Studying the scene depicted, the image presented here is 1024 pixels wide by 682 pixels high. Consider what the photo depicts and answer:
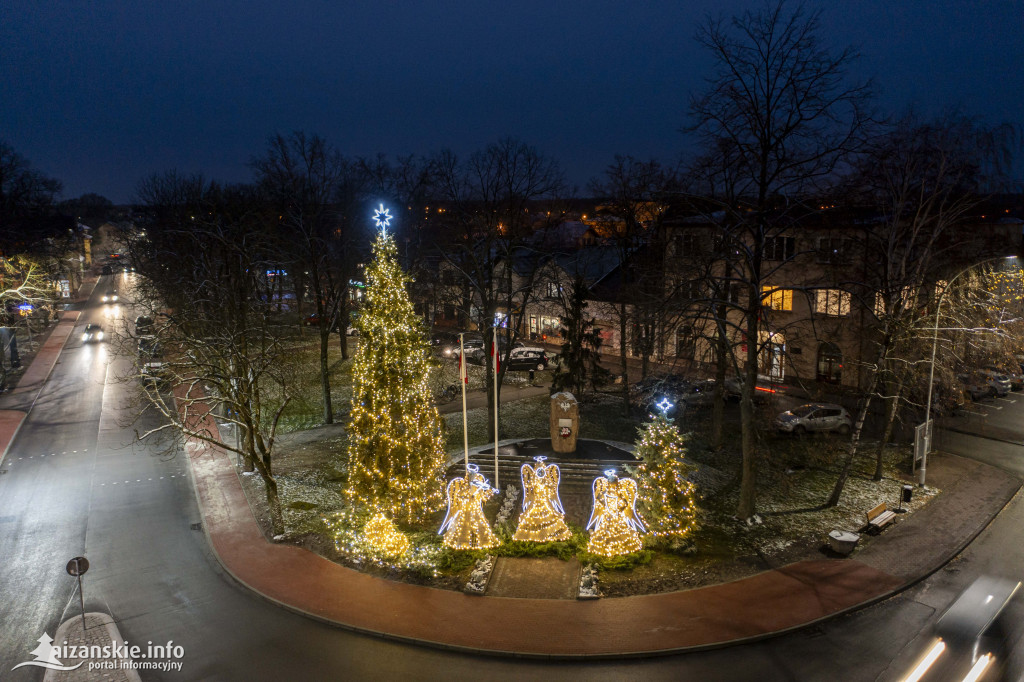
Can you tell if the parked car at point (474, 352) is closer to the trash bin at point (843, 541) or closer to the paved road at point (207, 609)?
the paved road at point (207, 609)

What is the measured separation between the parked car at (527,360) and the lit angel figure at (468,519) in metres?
20.9

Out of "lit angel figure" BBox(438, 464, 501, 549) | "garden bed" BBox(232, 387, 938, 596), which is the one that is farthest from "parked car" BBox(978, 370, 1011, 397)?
"lit angel figure" BBox(438, 464, 501, 549)

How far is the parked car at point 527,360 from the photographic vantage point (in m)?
35.7

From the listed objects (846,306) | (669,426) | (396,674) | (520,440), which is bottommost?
(396,674)

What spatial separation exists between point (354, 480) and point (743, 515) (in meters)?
10.1

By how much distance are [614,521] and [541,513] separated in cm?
176

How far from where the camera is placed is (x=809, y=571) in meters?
13.7

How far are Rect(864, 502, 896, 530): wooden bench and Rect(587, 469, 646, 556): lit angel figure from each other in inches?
249

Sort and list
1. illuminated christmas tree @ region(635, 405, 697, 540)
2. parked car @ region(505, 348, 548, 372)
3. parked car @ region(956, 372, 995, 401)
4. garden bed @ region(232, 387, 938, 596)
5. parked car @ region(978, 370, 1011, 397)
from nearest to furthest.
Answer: garden bed @ region(232, 387, 938, 596)
illuminated christmas tree @ region(635, 405, 697, 540)
parked car @ region(956, 372, 995, 401)
parked car @ region(978, 370, 1011, 397)
parked car @ region(505, 348, 548, 372)

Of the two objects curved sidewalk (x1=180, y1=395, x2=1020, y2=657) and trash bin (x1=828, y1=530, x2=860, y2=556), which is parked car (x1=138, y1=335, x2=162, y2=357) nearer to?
curved sidewalk (x1=180, y1=395, x2=1020, y2=657)

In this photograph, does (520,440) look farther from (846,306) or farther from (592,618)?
Answer: (846,306)

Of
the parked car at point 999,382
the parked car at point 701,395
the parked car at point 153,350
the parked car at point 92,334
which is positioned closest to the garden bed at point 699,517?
the parked car at point 701,395

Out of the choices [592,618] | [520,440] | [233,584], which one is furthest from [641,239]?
[233,584]

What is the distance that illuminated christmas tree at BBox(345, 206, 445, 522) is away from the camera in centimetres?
1430
